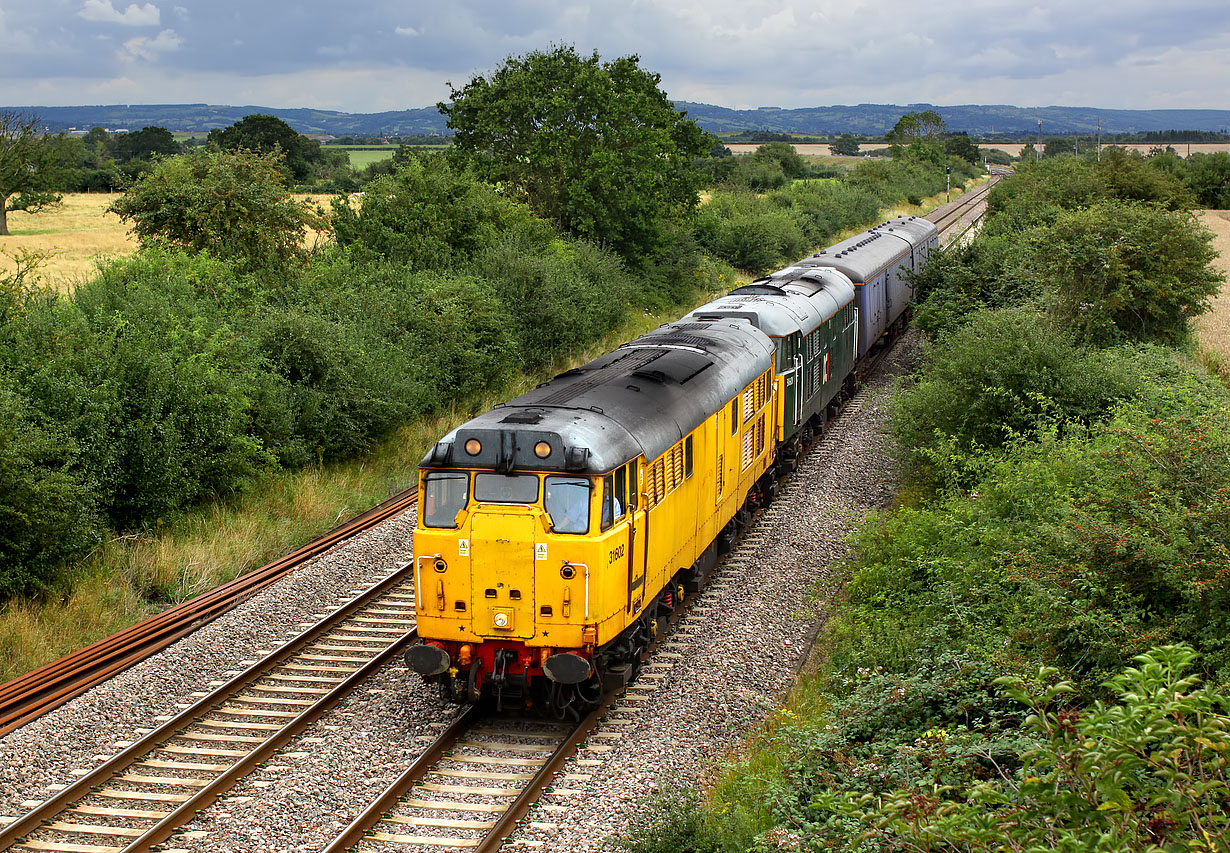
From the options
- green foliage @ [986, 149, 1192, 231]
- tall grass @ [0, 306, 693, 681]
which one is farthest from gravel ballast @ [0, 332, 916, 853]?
green foliage @ [986, 149, 1192, 231]

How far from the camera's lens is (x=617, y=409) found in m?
11.7

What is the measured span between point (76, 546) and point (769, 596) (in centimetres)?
956

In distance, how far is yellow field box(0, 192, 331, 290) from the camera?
1471 inches

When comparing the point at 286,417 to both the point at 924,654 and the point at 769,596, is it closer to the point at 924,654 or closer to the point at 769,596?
the point at 769,596

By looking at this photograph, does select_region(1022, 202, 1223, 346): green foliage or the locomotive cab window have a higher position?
select_region(1022, 202, 1223, 346): green foliage

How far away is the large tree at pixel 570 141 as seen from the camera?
37.6 m

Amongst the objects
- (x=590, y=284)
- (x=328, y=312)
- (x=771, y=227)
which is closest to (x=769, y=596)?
(x=328, y=312)

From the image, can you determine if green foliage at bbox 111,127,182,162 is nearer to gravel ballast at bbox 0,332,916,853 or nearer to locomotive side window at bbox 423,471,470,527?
gravel ballast at bbox 0,332,916,853

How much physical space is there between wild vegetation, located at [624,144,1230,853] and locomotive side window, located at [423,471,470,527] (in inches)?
143

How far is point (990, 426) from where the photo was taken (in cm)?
1719

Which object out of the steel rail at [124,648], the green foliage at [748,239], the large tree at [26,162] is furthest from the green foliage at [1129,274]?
the large tree at [26,162]

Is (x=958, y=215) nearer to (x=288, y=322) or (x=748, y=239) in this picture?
(x=748, y=239)

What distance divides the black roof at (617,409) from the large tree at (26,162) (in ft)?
86.2

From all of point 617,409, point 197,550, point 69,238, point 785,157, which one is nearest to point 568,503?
point 617,409
